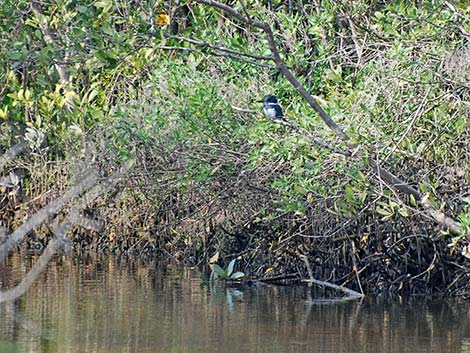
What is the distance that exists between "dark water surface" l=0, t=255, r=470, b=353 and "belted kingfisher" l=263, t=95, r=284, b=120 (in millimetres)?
1672

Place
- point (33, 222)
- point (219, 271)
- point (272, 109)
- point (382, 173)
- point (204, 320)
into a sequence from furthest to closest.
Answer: point (219, 271), point (204, 320), point (272, 109), point (382, 173), point (33, 222)

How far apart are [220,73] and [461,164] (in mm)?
2643

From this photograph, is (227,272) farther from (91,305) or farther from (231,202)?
(91,305)

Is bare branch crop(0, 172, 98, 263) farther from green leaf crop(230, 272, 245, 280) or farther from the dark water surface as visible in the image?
green leaf crop(230, 272, 245, 280)

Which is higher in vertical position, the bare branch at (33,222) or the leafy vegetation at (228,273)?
the bare branch at (33,222)

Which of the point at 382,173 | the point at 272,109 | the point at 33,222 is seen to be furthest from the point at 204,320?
the point at 33,222

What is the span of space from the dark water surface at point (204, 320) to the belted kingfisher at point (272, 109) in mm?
1672

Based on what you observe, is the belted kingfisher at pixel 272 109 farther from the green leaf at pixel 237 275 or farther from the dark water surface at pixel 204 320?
the green leaf at pixel 237 275

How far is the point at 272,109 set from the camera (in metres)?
8.98

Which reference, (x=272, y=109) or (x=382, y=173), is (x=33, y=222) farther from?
(x=272, y=109)

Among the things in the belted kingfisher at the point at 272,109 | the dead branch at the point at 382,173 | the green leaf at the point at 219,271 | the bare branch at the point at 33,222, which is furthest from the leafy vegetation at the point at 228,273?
the bare branch at the point at 33,222

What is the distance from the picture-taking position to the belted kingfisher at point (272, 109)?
8914mm

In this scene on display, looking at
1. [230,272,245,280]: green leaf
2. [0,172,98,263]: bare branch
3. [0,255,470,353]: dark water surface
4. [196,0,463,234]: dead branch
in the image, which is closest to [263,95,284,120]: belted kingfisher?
[196,0,463,234]: dead branch

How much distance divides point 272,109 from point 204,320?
181 cm
